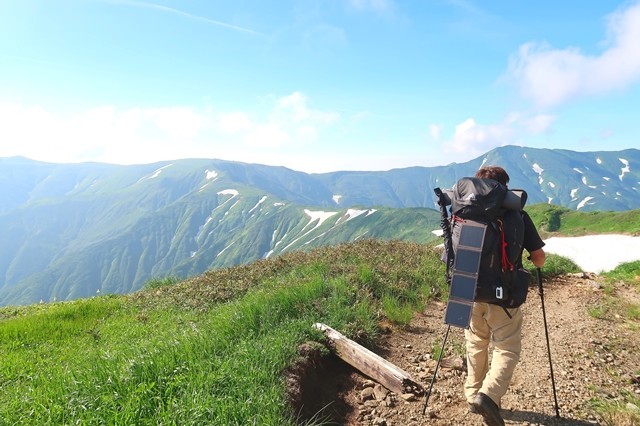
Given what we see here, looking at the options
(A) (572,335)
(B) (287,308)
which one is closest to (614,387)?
(A) (572,335)

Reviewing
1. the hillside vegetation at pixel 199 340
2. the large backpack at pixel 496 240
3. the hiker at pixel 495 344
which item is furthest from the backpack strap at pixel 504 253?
the hillside vegetation at pixel 199 340

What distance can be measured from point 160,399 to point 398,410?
326cm

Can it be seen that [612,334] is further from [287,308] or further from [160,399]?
[160,399]

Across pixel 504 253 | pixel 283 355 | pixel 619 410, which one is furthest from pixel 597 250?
pixel 283 355

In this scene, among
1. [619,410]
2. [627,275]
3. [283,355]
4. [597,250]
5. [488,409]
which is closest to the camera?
[488,409]

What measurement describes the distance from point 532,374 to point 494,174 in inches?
152

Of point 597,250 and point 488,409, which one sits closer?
point 488,409

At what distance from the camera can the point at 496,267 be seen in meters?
4.77

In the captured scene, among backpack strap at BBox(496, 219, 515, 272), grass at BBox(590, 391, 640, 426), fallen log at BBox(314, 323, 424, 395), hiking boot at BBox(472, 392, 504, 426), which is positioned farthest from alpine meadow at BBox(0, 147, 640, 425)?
backpack strap at BBox(496, 219, 515, 272)

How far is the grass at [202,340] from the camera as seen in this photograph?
13.3 feet

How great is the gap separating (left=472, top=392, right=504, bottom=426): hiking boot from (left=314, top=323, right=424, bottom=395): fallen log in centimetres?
120

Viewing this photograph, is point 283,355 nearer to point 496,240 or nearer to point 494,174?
point 496,240

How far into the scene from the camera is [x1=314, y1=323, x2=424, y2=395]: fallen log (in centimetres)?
575

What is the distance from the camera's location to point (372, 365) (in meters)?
6.08
